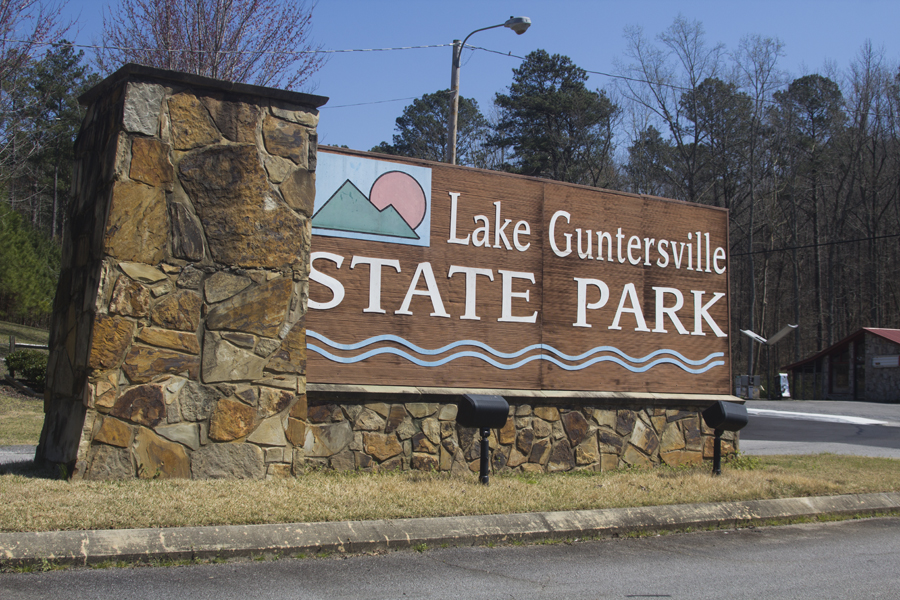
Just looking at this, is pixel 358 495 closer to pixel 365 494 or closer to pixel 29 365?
pixel 365 494

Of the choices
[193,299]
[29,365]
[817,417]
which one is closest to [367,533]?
[193,299]

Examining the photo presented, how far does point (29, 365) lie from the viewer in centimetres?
1841

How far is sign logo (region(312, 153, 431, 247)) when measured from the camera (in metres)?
8.59

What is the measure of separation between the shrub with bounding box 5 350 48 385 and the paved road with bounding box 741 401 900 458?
15.5m

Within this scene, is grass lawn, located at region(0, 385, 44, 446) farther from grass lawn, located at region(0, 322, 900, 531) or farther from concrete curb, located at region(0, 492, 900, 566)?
concrete curb, located at region(0, 492, 900, 566)

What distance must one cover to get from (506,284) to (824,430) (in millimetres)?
13437

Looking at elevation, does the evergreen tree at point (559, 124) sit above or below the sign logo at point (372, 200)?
above

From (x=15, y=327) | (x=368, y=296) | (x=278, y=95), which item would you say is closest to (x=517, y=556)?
(x=368, y=296)

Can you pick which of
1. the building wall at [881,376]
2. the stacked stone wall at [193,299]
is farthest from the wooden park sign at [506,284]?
the building wall at [881,376]

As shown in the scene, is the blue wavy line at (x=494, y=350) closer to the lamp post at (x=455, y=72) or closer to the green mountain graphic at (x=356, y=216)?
the green mountain graphic at (x=356, y=216)

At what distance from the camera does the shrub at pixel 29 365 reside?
18328 millimetres

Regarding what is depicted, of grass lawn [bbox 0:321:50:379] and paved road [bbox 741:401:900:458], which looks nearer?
paved road [bbox 741:401:900:458]

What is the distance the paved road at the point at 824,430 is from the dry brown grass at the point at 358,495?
523cm

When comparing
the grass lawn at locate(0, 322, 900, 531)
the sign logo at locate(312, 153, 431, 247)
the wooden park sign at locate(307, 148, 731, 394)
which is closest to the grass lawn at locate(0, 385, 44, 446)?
the grass lawn at locate(0, 322, 900, 531)
